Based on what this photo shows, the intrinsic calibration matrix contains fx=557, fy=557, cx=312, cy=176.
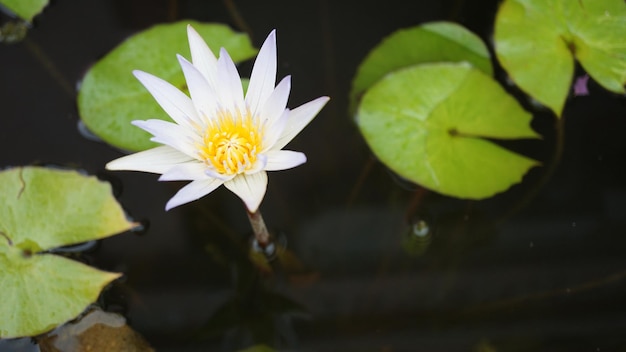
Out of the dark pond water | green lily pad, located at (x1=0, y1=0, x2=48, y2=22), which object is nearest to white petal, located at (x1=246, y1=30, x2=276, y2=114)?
the dark pond water

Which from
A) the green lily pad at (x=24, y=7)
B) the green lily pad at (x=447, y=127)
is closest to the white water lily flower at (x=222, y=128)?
the green lily pad at (x=447, y=127)

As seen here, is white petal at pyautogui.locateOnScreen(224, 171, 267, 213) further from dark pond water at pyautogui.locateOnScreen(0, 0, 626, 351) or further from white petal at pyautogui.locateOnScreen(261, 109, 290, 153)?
dark pond water at pyautogui.locateOnScreen(0, 0, 626, 351)

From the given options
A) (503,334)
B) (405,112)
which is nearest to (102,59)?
(405,112)

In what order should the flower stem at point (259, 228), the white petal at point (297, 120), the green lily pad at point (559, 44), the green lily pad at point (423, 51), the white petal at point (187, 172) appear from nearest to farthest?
1. the white petal at point (187, 172)
2. the white petal at point (297, 120)
3. the flower stem at point (259, 228)
4. the green lily pad at point (559, 44)
5. the green lily pad at point (423, 51)

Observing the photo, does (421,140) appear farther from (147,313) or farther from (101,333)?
(101,333)

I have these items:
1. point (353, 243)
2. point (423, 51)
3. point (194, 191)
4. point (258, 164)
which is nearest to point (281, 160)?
point (258, 164)

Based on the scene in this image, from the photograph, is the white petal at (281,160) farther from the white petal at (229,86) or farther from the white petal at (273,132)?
the white petal at (229,86)

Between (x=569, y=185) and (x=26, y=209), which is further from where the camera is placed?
(x=569, y=185)
